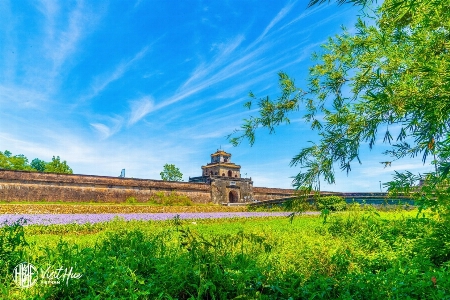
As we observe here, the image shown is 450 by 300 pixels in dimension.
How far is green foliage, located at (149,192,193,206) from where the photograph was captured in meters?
25.2

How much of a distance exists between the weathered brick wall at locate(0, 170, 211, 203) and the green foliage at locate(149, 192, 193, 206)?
592 millimetres

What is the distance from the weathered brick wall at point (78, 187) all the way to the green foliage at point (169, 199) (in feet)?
1.94

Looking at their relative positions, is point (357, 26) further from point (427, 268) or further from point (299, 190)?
point (427, 268)

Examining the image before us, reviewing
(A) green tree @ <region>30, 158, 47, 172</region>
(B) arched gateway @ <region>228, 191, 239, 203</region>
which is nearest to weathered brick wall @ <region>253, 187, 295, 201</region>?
(B) arched gateway @ <region>228, 191, 239, 203</region>

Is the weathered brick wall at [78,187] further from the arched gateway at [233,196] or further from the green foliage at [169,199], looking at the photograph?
the arched gateway at [233,196]

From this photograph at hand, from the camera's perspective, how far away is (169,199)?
25.4 metres

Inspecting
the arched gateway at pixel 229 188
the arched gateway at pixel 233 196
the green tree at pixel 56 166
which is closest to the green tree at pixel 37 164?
the green tree at pixel 56 166

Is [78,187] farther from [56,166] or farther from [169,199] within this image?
[56,166]

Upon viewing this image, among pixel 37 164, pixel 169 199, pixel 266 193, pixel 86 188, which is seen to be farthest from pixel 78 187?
pixel 37 164

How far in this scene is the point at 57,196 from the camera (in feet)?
73.2

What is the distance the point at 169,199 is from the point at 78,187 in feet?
21.2

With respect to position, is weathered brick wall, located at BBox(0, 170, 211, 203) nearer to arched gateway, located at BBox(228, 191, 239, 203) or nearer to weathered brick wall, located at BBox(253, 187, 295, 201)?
arched gateway, located at BBox(228, 191, 239, 203)

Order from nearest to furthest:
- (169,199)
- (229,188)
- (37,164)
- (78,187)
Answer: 1. (78,187)
2. (169,199)
3. (229,188)
4. (37,164)

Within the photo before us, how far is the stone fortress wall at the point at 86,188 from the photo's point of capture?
20828 mm
